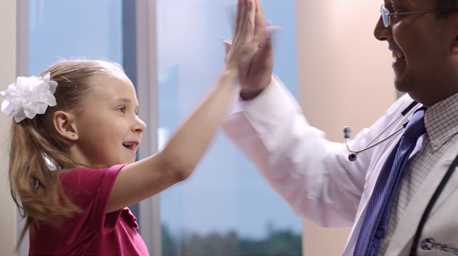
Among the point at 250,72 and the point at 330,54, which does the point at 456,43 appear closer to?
the point at 250,72

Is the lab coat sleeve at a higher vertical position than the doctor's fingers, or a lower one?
lower

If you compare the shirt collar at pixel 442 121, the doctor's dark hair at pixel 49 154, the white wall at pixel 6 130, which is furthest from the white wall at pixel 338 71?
the white wall at pixel 6 130

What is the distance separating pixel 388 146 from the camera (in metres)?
1.17

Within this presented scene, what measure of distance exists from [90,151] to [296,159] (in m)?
0.56

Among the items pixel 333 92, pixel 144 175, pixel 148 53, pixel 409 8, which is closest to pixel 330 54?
pixel 333 92

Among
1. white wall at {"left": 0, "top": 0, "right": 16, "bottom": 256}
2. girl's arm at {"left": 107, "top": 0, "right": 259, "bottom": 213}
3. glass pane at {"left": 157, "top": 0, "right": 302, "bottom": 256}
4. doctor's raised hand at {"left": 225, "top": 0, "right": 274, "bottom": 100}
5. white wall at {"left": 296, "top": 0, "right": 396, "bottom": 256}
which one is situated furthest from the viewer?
glass pane at {"left": 157, "top": 0, "right": 302, "bottom": 256}

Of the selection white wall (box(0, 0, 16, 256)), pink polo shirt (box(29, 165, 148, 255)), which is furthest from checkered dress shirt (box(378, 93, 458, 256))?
white wall (box(0, 0, 16, 256))

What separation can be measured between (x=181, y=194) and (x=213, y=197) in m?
0.16

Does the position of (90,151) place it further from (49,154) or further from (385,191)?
(385,191)

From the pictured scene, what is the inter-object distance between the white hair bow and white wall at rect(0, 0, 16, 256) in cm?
25

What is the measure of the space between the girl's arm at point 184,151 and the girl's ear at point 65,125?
194 mm

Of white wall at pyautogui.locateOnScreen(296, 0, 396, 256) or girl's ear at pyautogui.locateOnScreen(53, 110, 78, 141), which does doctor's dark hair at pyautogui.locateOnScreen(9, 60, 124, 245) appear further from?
white wall at pyautogui.locateOnScreen(296, 0, 396, 256)

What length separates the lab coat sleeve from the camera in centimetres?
123

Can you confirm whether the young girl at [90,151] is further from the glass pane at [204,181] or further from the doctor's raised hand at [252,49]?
the glass pane at [204,181]
